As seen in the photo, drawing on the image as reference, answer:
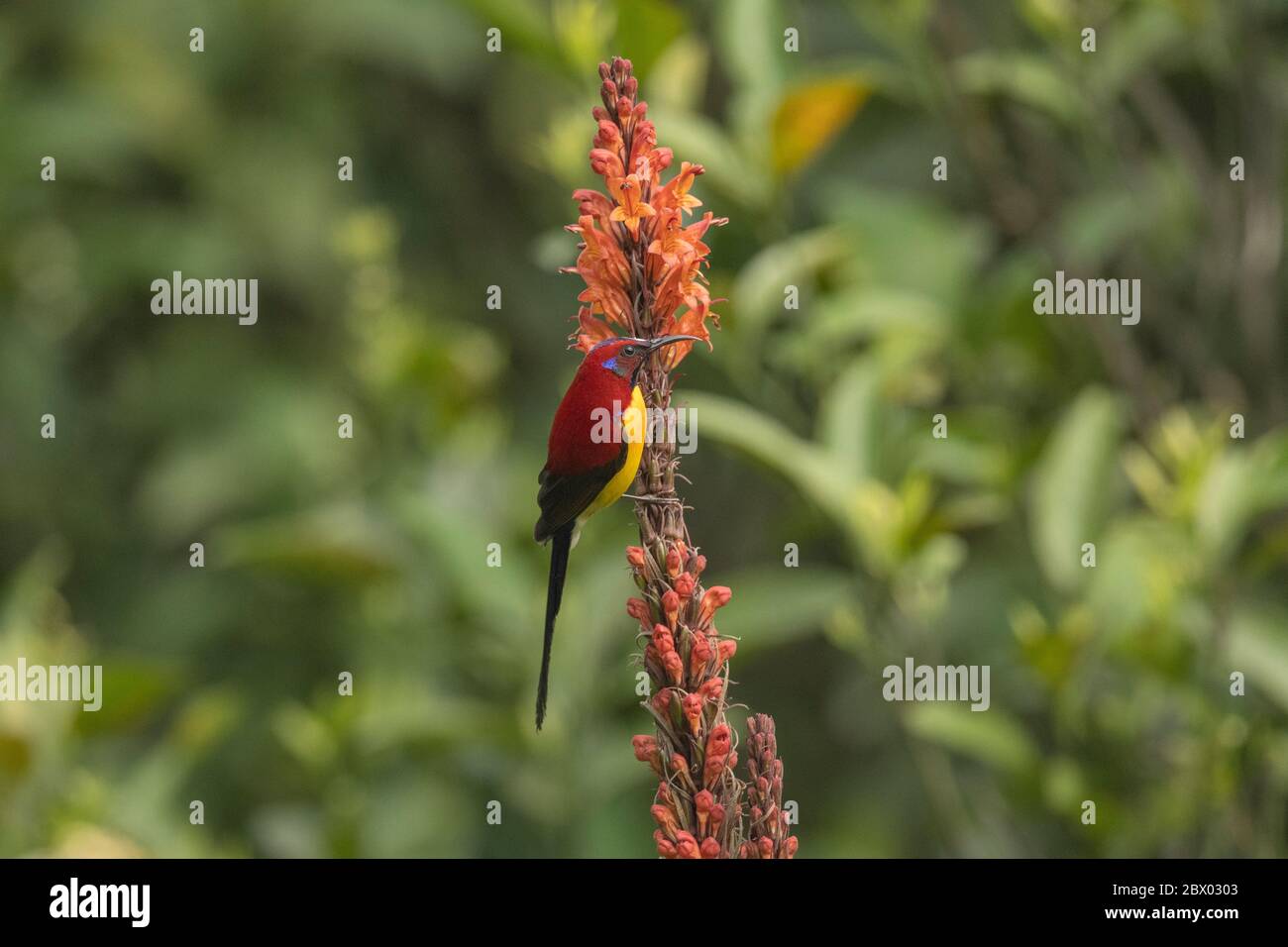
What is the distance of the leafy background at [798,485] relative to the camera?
182cm

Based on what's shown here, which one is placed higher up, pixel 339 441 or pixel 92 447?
pixel 92 447

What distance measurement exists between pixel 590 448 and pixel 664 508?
0.13 meters

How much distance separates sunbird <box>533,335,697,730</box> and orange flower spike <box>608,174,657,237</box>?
64 millimetres

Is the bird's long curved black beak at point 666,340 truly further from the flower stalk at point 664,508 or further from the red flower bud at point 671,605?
the red flower bud at point 671,605

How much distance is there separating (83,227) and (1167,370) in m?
2.63

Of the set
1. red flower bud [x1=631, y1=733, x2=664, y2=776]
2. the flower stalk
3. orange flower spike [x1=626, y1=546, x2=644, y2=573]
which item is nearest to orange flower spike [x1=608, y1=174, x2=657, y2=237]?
the flower stalk

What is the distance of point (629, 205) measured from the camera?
2.44 feet

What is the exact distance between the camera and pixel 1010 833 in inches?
80.0

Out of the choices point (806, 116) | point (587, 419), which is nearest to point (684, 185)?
point (587, 419)

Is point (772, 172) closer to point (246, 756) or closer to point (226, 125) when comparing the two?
point (246, 756)

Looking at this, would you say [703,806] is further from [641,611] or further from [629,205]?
[629,205]

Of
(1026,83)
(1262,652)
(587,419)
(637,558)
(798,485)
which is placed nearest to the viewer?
(637,558)

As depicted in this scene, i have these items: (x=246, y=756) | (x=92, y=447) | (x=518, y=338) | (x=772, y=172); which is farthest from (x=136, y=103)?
(x=772, y=172)
